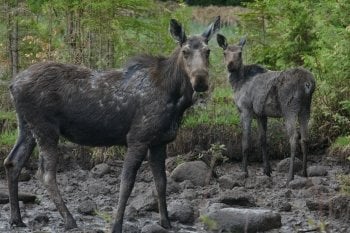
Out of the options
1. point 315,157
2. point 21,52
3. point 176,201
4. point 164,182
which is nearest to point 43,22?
point 21,52

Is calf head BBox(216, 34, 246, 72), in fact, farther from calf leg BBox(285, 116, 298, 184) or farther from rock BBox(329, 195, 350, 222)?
rock BBox(329, 195, 350, 222)

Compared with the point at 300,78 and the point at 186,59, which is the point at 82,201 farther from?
the point at 300,78

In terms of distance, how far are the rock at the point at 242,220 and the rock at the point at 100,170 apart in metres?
4.70

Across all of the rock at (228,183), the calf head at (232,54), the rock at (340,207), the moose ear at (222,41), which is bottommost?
the rock at (228,183)

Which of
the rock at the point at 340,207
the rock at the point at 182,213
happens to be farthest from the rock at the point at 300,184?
the rock at the point at 182,213

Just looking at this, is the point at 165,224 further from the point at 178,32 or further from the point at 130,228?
the point at 178,32

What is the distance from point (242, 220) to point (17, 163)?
3252 millimetres

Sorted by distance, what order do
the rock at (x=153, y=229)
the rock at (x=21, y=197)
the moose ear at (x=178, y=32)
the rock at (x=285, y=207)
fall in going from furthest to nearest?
the rock at (x=21, y=197) → the rock at (x=285, y=207) → the moose ear at (x=178, y=32) → the rock at (x=153, y=229)

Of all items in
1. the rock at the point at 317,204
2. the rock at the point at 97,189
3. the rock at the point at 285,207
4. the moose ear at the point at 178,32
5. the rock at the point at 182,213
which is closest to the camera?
the moose ear at the point at 178,32

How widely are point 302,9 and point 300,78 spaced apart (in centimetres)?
470

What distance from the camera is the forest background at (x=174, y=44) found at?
1752cm

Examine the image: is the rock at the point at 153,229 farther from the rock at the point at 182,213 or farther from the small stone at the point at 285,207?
the small stone at the point at 285,207

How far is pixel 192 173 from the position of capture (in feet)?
50.1

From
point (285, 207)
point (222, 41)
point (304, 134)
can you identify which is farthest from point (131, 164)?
point (222, 41)
